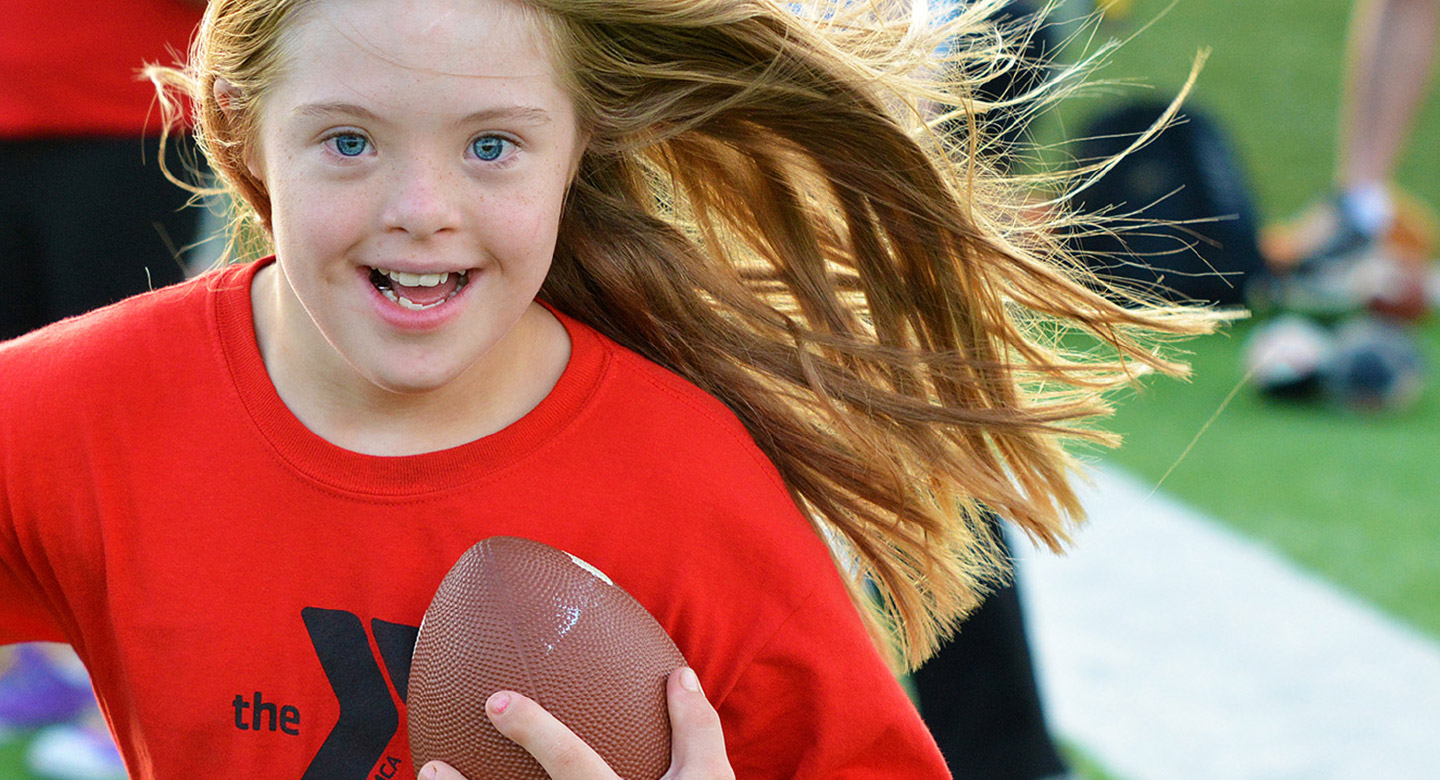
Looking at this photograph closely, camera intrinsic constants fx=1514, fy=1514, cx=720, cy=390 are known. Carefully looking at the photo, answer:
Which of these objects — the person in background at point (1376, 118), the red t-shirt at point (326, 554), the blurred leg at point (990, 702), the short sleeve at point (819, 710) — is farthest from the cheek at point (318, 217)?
the person in background at point (1376, 118)

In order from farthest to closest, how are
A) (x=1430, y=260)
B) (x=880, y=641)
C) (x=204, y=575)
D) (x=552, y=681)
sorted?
1. (x=1430, y=260)
2. (x=880, y=641)
3. (x=204, y=575)
4. (x=552, y=681)

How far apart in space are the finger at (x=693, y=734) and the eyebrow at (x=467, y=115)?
0.62 metres

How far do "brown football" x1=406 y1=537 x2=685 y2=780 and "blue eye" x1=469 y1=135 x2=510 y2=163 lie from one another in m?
0.42

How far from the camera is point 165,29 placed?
8.77ft

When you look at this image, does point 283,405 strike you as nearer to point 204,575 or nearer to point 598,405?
point 204,575

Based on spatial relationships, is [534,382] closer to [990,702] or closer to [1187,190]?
[990,702]

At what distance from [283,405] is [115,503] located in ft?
0.72

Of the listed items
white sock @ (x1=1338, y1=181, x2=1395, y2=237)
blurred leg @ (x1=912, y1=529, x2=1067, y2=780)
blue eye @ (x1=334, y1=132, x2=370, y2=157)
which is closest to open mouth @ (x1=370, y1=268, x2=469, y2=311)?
blue eye @ (x1=334, y1=132, x2=370, y2=157)

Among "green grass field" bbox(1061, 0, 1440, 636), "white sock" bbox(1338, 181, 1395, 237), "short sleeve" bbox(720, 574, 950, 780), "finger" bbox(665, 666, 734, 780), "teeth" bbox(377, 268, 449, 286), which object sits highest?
"teeth" bbox(377, 268, 449, 286)

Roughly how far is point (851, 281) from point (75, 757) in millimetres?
2080

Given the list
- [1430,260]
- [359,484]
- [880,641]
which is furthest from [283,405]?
[1430,260]

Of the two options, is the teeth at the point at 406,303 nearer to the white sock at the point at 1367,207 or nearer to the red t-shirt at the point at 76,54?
the red t-shirt at the point at 76,54

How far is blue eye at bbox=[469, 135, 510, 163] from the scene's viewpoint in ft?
5.32

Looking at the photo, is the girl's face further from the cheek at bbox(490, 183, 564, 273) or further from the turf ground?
the turf ground
